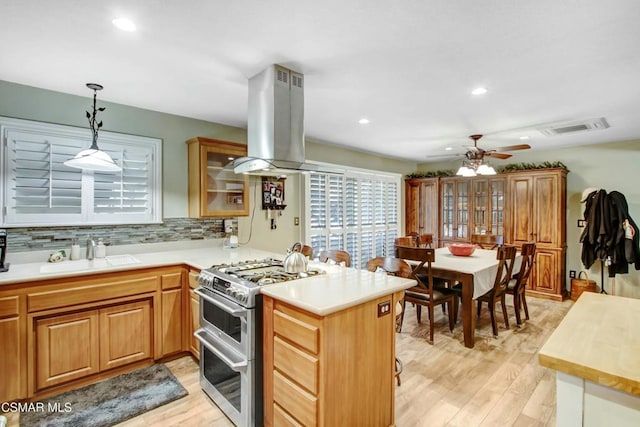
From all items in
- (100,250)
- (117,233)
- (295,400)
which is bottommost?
(295,400)

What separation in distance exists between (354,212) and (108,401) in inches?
158

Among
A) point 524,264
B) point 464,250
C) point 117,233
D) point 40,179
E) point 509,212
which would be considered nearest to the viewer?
point 40,179

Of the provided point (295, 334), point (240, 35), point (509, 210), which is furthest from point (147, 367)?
point (509, 210)

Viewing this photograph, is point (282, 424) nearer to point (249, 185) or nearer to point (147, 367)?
point (147, 367)

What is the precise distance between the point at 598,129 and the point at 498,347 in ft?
9.67

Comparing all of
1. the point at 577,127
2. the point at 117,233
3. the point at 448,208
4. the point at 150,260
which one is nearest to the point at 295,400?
the point at 150,260

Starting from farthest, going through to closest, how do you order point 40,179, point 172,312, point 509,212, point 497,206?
point 497,206 < point 509,212 < point 172,312 < point 40,179

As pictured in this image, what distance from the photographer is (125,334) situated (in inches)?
104

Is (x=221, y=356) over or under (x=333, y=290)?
under

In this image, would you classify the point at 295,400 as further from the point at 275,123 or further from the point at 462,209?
the point at 462,209

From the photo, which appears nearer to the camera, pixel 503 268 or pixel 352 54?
pixel 352 54

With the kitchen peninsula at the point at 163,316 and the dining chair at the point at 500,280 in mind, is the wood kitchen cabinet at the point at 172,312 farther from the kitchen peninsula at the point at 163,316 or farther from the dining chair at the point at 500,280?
the dining chair at the point at 500,280

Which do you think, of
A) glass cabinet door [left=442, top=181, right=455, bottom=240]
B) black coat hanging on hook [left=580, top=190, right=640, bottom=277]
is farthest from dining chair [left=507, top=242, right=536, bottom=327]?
glass cabinet door [left=442, top=181, right=455, bottom=240]

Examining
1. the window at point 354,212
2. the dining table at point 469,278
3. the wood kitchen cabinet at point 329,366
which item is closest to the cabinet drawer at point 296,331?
the wood kitchen cabinet at point 329,366
